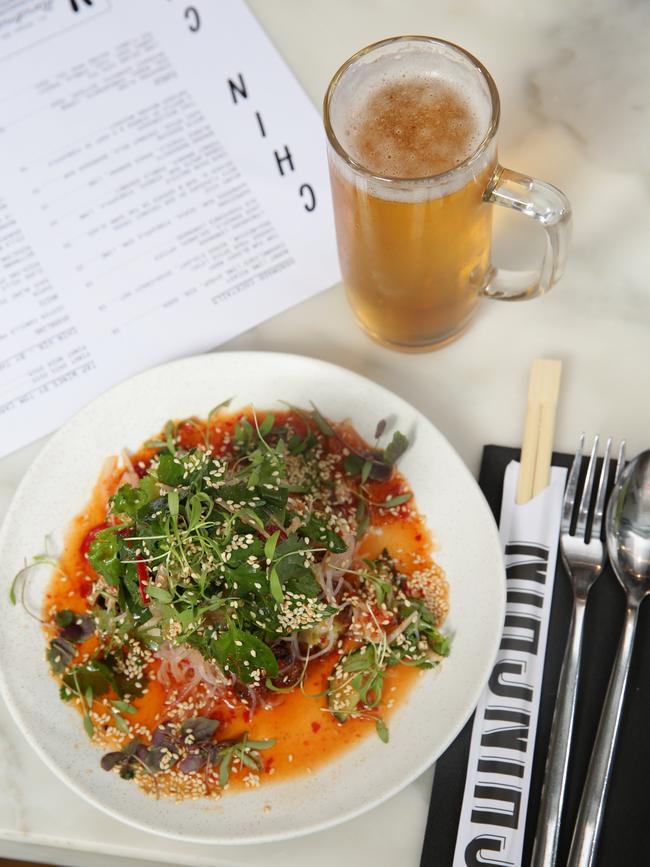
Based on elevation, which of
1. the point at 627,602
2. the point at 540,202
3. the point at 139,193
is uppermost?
the point at 540,202

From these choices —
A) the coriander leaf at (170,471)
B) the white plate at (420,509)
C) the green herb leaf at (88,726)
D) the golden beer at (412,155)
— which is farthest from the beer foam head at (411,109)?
the green herb leaf at (88,726)

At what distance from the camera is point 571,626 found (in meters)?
1.15

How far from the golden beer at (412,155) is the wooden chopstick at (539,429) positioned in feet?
0.72

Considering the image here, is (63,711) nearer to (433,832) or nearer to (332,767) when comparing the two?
(332,767)

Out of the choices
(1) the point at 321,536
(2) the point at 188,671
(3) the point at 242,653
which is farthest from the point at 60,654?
(1) the point at 321,536

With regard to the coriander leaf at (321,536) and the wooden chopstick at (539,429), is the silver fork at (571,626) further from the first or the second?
the coriander leaf at (321,536)

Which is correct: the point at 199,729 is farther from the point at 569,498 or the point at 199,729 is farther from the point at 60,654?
the point at 569,498

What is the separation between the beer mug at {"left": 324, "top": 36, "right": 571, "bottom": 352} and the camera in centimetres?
103

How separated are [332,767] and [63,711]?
350 mm

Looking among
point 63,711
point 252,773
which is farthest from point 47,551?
point 252,773

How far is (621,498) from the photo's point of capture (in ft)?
3.84

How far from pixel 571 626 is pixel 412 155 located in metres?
0.62

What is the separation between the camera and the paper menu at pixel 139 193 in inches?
53.7

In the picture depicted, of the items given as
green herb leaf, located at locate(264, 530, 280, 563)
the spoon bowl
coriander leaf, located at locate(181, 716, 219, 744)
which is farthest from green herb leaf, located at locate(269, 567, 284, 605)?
the spoon bowl
